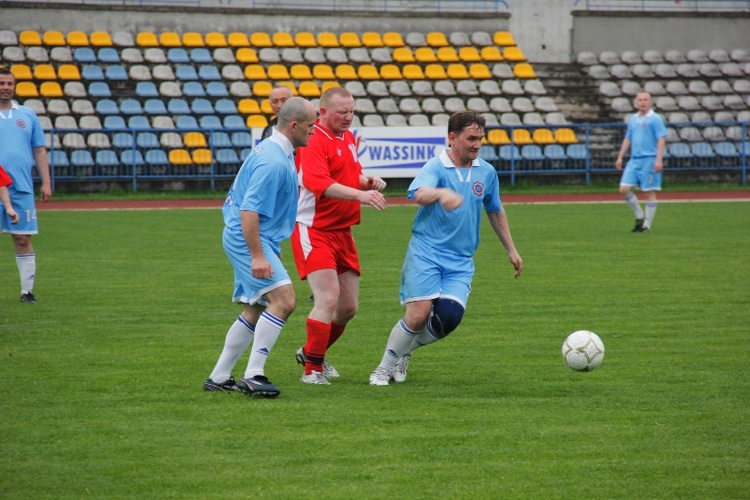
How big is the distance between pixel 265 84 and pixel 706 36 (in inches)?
591

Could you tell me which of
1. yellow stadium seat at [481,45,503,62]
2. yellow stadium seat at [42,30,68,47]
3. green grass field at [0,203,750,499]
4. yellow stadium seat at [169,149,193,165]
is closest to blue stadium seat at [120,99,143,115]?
yellow stadium seat at [169,149,193,165]

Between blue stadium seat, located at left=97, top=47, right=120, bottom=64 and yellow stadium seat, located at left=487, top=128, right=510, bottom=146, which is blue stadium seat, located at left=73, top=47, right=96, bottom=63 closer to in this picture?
blue stadium seat, located at left=97, top=47, right=120, bottom=64

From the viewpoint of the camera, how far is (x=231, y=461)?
202 inches

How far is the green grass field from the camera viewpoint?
4.89 metres

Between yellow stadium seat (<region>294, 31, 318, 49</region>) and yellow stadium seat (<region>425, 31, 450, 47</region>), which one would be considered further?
yellow stadium seat (<region>425, 31, 450, 47</region>)

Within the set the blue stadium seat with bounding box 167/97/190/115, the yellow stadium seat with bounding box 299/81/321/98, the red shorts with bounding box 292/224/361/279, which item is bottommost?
the red shorts with bounding box 292/224/361/279

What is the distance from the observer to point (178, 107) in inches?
1024

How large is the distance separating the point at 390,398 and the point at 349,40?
2437 cm

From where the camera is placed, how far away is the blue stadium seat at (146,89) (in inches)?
1029

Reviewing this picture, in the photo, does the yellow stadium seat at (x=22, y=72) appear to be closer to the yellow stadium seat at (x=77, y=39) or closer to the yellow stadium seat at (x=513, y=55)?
the yellow stadium seat at (x=77, y=39)

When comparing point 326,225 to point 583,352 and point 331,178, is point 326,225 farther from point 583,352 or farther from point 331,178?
point 583,352

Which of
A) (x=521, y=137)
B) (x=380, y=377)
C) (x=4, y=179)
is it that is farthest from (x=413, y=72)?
(x=380, y=377)

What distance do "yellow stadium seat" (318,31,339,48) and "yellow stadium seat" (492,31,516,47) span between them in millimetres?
4972

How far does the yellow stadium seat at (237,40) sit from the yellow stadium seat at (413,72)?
4348 mm
